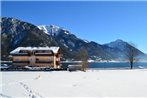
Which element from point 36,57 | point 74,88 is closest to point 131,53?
point 36,57

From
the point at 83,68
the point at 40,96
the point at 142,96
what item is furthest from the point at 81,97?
the point at 83,68

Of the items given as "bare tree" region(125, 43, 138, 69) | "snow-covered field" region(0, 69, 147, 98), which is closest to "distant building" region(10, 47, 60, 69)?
"bare tree" region(125, 43, 138, 69)

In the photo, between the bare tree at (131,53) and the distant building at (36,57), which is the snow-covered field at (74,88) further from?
the distant building at (36,57)

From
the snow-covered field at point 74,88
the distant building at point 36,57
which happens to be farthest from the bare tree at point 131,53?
the snow-covered field at point 74,88

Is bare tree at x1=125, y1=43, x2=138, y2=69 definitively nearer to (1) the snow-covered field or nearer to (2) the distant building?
(2) the distant building

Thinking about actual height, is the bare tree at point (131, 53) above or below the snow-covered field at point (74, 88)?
above

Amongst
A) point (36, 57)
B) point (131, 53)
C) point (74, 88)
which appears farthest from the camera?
point (36, 57)

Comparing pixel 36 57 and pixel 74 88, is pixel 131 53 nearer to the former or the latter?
pixel 36 57

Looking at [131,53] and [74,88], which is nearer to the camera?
[74,88]

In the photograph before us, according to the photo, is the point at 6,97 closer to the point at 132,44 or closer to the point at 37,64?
the point at 37,64

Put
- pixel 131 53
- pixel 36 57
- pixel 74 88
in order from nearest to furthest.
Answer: pixel 74 88
pixel 131 53
pixel 36 57

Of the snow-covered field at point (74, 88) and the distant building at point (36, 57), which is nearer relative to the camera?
the snow-covered field at point (74, 88)

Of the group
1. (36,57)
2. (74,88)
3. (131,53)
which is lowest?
(74,88)

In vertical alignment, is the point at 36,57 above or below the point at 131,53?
below
